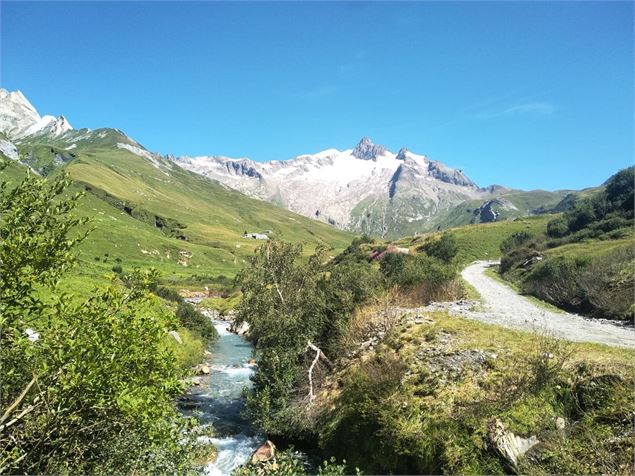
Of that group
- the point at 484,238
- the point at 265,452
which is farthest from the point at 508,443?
the point at 484,238

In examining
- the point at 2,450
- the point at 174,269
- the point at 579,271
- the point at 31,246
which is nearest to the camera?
the point at 2,450

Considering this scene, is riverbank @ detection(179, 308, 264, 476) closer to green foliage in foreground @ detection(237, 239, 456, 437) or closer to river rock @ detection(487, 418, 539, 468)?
green foliage in foreground @ detection(237, 239, 456, 437)

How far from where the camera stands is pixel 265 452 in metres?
27.1

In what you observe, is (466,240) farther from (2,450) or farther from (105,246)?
(105,246)

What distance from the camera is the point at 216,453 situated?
2808 cm

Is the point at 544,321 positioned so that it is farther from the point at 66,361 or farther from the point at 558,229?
the point at 558,229

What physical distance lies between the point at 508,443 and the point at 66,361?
1804 cm

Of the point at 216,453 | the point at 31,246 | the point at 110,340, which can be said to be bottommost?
the point at 216,453

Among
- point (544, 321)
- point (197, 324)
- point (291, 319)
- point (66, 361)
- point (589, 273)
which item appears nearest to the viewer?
point (66, 361)

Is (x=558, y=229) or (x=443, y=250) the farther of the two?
(x=558, y=229)

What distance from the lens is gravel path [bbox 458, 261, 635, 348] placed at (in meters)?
27.2

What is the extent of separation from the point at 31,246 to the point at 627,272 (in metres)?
49.8

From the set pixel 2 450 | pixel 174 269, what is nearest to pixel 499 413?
pixel 2 450

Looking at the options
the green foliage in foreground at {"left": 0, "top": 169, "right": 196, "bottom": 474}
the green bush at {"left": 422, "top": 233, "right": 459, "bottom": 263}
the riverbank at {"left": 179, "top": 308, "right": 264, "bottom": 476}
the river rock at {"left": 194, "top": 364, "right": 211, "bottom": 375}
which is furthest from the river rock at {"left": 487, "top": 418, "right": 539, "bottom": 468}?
the green bush at {"left": 422, "top": 233, "right": 459, "bottom": 263}
